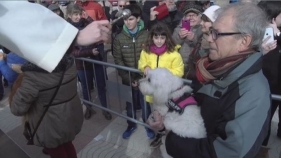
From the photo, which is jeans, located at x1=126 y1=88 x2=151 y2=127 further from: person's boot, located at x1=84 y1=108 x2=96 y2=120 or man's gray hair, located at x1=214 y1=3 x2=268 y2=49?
man's gray hair, located at x1=214 y1=3 x2=268 y2=49

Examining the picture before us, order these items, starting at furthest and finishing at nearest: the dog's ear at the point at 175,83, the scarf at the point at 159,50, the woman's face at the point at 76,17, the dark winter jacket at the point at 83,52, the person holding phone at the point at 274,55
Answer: the woman's face at the point at 76,17
the dark winter jacket at the point at 83,52
the scarf at the point at 159,50
the person holding phone at the point at 274,55
the dog's ear at the point at 175,83

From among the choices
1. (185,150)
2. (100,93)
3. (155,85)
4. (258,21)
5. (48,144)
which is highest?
(258,21)

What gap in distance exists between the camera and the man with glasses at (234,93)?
1312mm

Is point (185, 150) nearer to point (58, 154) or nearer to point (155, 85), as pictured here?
point (155, 85)

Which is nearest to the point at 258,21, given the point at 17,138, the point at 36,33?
the point at 36,33

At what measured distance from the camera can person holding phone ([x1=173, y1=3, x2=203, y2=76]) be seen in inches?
133

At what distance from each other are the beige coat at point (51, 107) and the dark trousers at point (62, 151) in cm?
13

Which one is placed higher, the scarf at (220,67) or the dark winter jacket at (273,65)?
the scarf at (220,67)

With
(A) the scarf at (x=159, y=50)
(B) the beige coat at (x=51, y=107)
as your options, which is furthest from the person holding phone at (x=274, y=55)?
(B) the beige coat at (x=51, y=107)

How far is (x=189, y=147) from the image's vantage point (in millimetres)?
1509

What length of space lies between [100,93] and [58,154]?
1.76 meters

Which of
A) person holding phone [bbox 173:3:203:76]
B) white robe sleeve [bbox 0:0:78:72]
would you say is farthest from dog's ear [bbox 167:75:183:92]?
person holding phone [bbox 173:3:203:76]

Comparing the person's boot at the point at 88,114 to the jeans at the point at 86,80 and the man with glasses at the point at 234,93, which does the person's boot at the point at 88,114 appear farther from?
the man with glasses at the point at 234,93

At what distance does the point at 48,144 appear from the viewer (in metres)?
2.36
